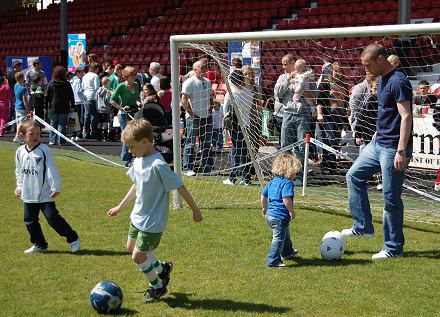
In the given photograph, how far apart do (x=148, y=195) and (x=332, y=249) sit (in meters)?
2.16

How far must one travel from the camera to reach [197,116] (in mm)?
12789

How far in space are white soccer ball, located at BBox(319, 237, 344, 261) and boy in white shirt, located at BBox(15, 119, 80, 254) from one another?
249cm

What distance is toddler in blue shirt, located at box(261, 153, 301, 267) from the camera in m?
7.11

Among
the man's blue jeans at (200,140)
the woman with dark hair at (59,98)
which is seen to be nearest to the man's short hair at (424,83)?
the man's blue jeans at (200,140)

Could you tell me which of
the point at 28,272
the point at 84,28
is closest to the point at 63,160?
the point at 28,272

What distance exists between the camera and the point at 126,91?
1543cm

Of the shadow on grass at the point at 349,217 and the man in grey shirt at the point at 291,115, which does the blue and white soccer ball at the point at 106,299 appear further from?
the man in grey shirt at the point at 291,115

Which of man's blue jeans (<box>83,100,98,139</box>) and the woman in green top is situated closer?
the woman in green top

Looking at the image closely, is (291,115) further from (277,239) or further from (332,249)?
(277,239)

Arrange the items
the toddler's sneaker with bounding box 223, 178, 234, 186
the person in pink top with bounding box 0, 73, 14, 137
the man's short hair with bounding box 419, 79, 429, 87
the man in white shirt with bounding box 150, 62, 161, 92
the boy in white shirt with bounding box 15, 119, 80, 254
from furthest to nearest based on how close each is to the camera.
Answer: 1. the person in pink top with bounding box 0, 73, 14, 137
2. the man in white shirt with bounding box 150, 62, 161, 92
3. the toddler's sneaker with bounding box 223, 178, 234, 186
4. the man's short hair with bounding box 419, 79, 429, 87
5. the boy in white shirt with bounding box 15, 119, 80, 254

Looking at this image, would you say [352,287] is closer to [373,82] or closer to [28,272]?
[28,272]

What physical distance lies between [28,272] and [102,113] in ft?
41.5

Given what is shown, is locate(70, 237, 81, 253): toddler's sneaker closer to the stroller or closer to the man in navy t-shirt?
the man in navy t-shirt

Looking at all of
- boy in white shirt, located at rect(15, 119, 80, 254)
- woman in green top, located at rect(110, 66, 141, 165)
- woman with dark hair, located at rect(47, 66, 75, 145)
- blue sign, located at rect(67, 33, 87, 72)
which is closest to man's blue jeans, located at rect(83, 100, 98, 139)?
woman with dark hair, located at rect(47, 66, 75, 145)
